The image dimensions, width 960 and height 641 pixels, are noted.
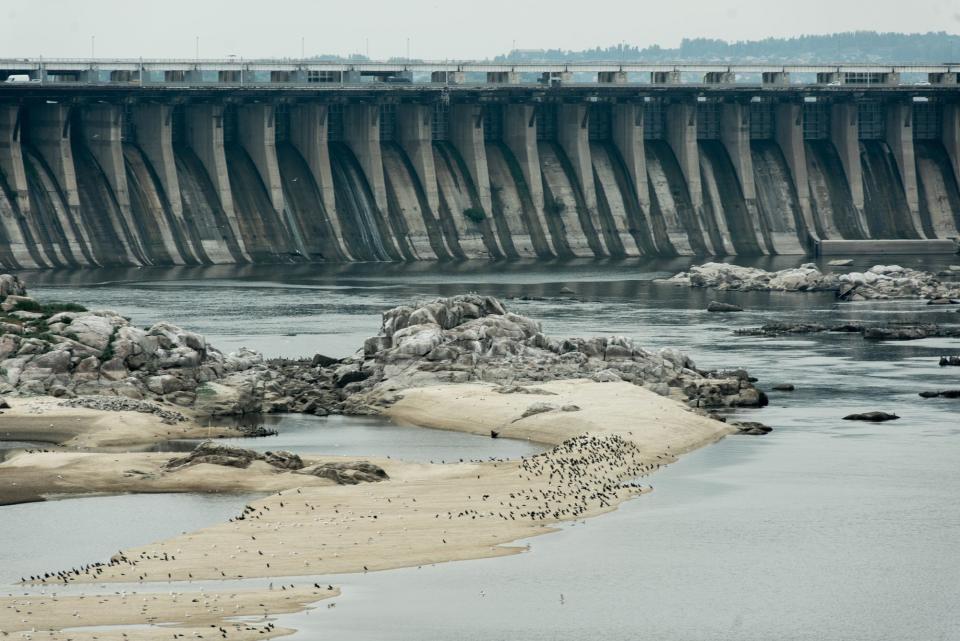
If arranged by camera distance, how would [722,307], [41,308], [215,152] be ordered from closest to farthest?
1. [41,308]
2. [722,307]
3. [215,152]

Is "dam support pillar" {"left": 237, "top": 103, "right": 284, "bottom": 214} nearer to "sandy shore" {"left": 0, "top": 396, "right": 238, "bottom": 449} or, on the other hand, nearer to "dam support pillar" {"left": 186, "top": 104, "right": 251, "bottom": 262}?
"dam support pillar" {"left": 186, "top": 104, "right": 251, "bottom": 262}

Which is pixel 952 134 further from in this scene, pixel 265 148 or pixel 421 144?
pixel 265 148

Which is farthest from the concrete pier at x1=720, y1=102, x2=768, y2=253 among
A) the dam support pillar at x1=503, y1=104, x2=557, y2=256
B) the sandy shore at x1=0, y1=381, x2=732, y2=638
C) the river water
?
the sandy shore at x1=0, y1=381, x2=732, y2=638

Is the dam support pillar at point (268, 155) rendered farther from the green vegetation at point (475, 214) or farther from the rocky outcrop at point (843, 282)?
the rocky outcrop at point (843, 282)

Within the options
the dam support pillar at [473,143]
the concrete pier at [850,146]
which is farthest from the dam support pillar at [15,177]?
the concrete pier at [850,146]

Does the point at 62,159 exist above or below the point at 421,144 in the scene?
below

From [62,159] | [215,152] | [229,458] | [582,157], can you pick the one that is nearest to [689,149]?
[582,157]

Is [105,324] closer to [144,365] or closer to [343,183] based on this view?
[144,365]
